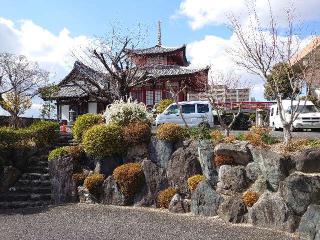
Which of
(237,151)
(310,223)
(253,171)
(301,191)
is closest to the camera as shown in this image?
(310,223)

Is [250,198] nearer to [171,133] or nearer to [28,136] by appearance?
[171,133]

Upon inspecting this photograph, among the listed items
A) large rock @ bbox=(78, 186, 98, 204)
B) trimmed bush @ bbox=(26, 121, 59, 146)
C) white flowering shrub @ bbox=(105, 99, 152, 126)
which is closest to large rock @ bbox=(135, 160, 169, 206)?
large rock @ bbox=(78, 186, 98, 204)

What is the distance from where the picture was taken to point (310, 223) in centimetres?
911

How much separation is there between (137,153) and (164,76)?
26.1 meters

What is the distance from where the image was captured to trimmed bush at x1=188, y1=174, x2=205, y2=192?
1222 cm

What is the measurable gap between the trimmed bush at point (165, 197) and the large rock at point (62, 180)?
294cm

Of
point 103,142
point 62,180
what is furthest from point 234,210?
point 62,180

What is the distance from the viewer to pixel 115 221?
10945mm

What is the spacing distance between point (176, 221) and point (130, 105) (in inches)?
240

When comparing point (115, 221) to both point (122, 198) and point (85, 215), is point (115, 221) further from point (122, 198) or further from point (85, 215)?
point (122, 198)

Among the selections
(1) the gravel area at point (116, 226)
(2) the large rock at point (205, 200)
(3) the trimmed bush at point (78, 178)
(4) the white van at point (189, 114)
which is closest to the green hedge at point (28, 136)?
(3) the trimmed bush at point (78, 178)

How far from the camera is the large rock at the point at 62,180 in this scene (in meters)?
13.9

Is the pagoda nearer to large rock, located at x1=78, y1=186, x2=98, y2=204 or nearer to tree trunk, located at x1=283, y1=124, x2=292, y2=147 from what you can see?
large rock, located at x1=78, y1=186, x2=98, y2=204

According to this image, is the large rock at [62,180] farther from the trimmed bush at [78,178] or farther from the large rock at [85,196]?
the large rock at [85,196]
